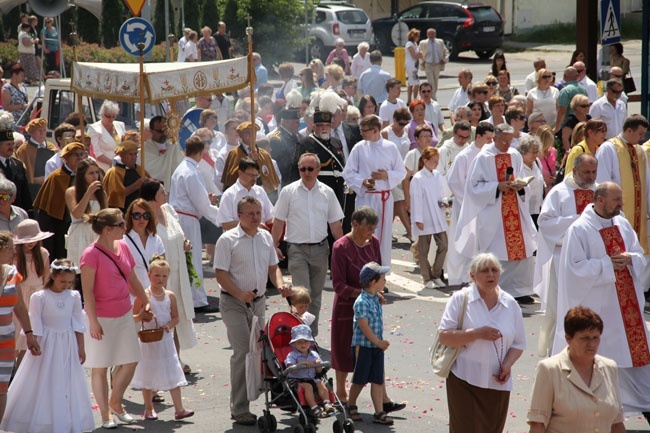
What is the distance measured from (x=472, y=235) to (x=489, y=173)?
2.50 ft

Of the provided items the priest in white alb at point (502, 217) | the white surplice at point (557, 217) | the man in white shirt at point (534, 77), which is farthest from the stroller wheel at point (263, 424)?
the man in white shirt at point (534, 77)

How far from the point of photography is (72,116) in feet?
53.8

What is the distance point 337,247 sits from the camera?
9812 millimetres

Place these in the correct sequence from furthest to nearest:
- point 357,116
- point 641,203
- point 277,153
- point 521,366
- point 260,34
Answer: point 260,34, point 357,116, point 277,153, point 641,203, point 521,366

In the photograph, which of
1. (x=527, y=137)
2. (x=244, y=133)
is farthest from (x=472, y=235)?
(x=244, y=133)

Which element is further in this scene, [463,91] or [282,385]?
[463,91]

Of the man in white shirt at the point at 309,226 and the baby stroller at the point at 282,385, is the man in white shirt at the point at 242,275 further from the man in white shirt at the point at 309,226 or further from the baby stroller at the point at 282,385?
the man in white shirt at the point at 309,226

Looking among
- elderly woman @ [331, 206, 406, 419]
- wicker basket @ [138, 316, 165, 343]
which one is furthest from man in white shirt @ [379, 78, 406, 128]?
wicker basket @ [138, 316, 165, 343]

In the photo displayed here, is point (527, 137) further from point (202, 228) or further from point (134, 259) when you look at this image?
point (134, 259)

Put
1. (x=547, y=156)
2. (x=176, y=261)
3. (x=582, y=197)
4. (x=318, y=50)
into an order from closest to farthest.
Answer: (x=176, y=261) < (x=582, y=197) < (x=547, y=156) < (x=318, y=50)

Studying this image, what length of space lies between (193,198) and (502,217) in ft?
11.0

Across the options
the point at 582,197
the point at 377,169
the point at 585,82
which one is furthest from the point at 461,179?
the point at 585,82

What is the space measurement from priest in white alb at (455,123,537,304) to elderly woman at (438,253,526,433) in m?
5.53

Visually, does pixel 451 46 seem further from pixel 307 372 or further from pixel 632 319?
pixel 307 372
